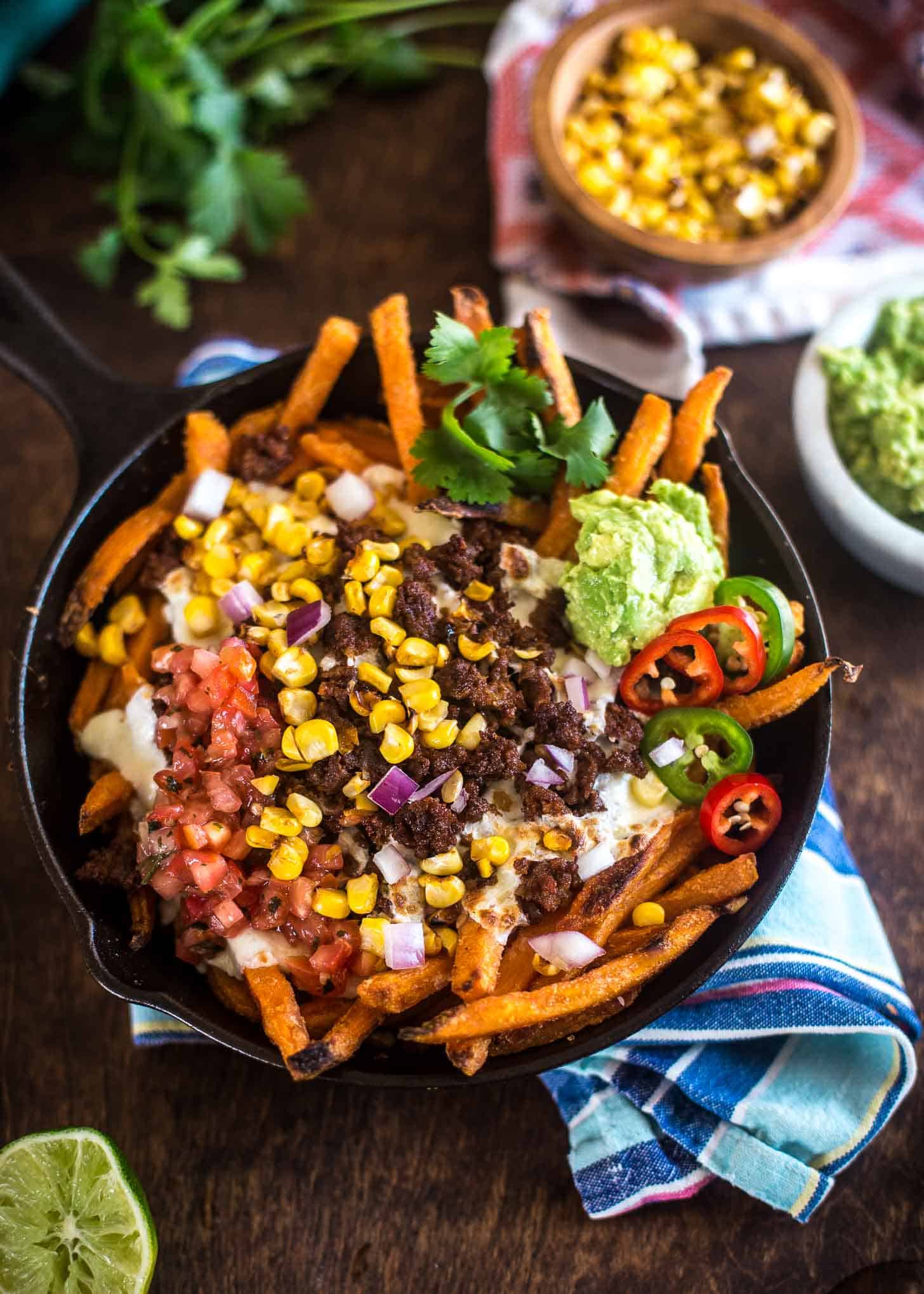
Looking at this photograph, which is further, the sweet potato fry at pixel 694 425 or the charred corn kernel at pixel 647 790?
the sweet potato fry at pixel 694 425

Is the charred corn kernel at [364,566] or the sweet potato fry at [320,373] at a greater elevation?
the sweet potato fry at [320,373]

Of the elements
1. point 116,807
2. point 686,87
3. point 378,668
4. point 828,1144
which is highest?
point 686,87

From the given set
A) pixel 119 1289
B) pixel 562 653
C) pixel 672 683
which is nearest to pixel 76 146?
pixel 562 653

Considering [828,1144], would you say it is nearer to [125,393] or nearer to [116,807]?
[116,807]

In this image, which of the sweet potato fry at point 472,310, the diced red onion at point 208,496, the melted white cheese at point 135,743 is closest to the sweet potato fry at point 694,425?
the sweet potato fry at point 472,310

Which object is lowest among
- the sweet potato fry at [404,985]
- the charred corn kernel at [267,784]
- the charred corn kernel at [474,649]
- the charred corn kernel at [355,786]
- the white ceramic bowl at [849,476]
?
the sweet potato fry at [404,985]

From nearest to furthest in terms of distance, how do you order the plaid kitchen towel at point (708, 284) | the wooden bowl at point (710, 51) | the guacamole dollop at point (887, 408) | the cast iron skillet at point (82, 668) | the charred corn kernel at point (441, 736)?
the cast iron skillet at point (82, 668)
the charred corn kernel at point (441, 736)
the guacamole dollop at point (887, 408)
the wooden bowl at point (710, 51)
the plaid kitchen towel at point (708, 284)

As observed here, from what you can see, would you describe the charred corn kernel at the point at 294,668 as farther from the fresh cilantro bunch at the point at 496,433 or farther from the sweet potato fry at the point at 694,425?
the sweet potato fry at the point at 694,425

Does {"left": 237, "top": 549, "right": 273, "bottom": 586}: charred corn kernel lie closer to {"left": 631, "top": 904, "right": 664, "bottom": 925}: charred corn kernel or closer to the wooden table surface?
the wooden table surface

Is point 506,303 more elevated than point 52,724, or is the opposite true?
point 506,303
